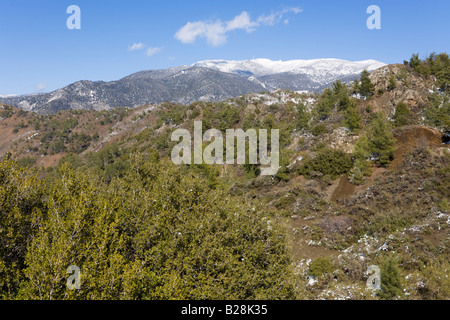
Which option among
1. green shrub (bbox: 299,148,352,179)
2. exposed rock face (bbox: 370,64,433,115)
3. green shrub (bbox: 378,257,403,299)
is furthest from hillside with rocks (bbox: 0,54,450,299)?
exposed rock face (bbox: 370,64,433,115)

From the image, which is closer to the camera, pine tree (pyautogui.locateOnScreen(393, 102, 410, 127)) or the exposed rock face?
pine tree (pyautogui.locateOnScreen(393, 102, 410, 127))

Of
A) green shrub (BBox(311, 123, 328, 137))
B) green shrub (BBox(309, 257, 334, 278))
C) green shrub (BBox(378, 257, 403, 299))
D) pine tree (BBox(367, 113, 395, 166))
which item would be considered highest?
green shrub (BBox(311, 123, 328, 137))

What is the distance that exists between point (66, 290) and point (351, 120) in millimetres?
57131

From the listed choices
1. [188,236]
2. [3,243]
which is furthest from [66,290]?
[188,236]

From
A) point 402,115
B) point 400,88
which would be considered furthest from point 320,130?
point 400,88

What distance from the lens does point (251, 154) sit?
6094 centimetres

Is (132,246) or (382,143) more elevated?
(382,143)

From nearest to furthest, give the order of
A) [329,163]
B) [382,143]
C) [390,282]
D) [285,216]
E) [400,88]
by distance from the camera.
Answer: [390,282], [285,216], [382,143], [329,163], [400,88]

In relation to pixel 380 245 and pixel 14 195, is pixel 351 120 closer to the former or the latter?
pixel 380 245

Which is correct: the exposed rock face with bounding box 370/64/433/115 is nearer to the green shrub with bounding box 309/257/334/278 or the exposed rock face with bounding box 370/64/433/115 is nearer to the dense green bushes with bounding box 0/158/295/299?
the green shrub with bounding box 309/257/334/278

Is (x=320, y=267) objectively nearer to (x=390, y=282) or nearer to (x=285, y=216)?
(x=390, y=282)

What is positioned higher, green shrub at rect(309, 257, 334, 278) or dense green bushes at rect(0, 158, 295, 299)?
dense green bushes at rect(0, 158, 295, 299)

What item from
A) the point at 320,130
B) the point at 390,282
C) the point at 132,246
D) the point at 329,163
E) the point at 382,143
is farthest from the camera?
the point at 320,130

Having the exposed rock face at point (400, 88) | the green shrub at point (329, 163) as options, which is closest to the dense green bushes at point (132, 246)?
the green shrub at point (329, 163)
